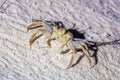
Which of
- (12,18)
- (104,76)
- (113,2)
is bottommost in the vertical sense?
(104,76)

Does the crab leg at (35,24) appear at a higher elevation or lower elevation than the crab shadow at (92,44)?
higher

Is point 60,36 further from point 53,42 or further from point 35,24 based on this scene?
point 35,24

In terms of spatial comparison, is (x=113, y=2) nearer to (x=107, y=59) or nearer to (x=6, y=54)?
(x=107, y=59)

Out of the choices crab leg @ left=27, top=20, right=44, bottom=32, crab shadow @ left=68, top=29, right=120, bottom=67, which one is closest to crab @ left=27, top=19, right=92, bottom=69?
Result: crab leg @ left=27, top=20, right=44, bottom=32

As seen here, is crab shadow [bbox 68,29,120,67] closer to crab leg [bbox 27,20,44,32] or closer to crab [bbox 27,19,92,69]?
crab [bbox 27,19,92,69]

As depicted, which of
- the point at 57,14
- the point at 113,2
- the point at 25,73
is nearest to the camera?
the point at 25,73

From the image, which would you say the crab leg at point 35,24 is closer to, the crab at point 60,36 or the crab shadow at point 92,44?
the crab at point 60,36

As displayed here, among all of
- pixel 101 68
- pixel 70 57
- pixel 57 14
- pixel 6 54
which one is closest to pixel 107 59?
pixel 101 68

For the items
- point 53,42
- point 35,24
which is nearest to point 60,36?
point 53,42

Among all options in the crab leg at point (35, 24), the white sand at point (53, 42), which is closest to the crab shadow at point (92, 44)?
the white sand at point (53, 42)

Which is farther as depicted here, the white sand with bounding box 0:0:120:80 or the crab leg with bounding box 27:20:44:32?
the crab leg with bounding box 27:20:44:32

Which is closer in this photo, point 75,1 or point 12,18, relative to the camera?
point 12,18
